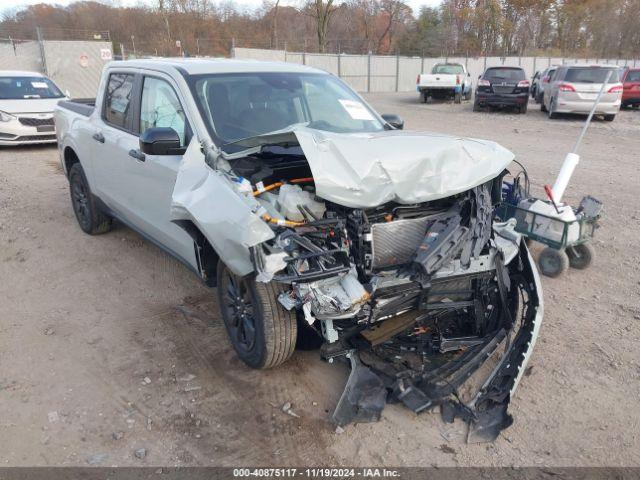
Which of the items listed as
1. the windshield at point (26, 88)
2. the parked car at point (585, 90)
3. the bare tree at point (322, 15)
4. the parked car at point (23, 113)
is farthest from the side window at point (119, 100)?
the bare tree at point (322, 15)

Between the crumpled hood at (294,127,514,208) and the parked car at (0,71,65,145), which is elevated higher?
the crumpled hood at (294,127,514,208)

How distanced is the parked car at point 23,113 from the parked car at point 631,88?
1961cm

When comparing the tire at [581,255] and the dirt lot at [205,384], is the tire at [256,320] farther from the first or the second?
the tire at [581,255]

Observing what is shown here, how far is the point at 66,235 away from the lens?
238 inches

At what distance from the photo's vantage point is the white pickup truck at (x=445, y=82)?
2172 centimetres

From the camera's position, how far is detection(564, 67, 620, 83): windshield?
15179 millimetres

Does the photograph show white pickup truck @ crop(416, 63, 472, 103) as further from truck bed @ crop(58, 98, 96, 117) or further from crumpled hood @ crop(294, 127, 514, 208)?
crumpled hood @ crop(294, 127, 514, 208)

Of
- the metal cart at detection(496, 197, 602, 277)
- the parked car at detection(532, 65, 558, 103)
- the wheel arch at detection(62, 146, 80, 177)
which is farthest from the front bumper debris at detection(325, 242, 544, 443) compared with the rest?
the parked car at detection(532, 65, 558, 103)

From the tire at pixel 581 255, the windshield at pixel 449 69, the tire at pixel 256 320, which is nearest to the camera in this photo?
the tire at pixel 256 320

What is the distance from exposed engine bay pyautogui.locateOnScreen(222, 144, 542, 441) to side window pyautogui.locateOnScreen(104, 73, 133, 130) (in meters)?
1.89

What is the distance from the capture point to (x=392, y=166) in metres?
2.96

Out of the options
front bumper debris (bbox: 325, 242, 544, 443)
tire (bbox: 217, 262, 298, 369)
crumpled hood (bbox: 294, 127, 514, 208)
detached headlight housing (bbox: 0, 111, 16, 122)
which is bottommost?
front bumper debris (bbox: 325, 242, 544, 443)

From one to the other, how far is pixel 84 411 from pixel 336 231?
1.90 m

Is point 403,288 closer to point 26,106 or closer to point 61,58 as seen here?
point 26,106
